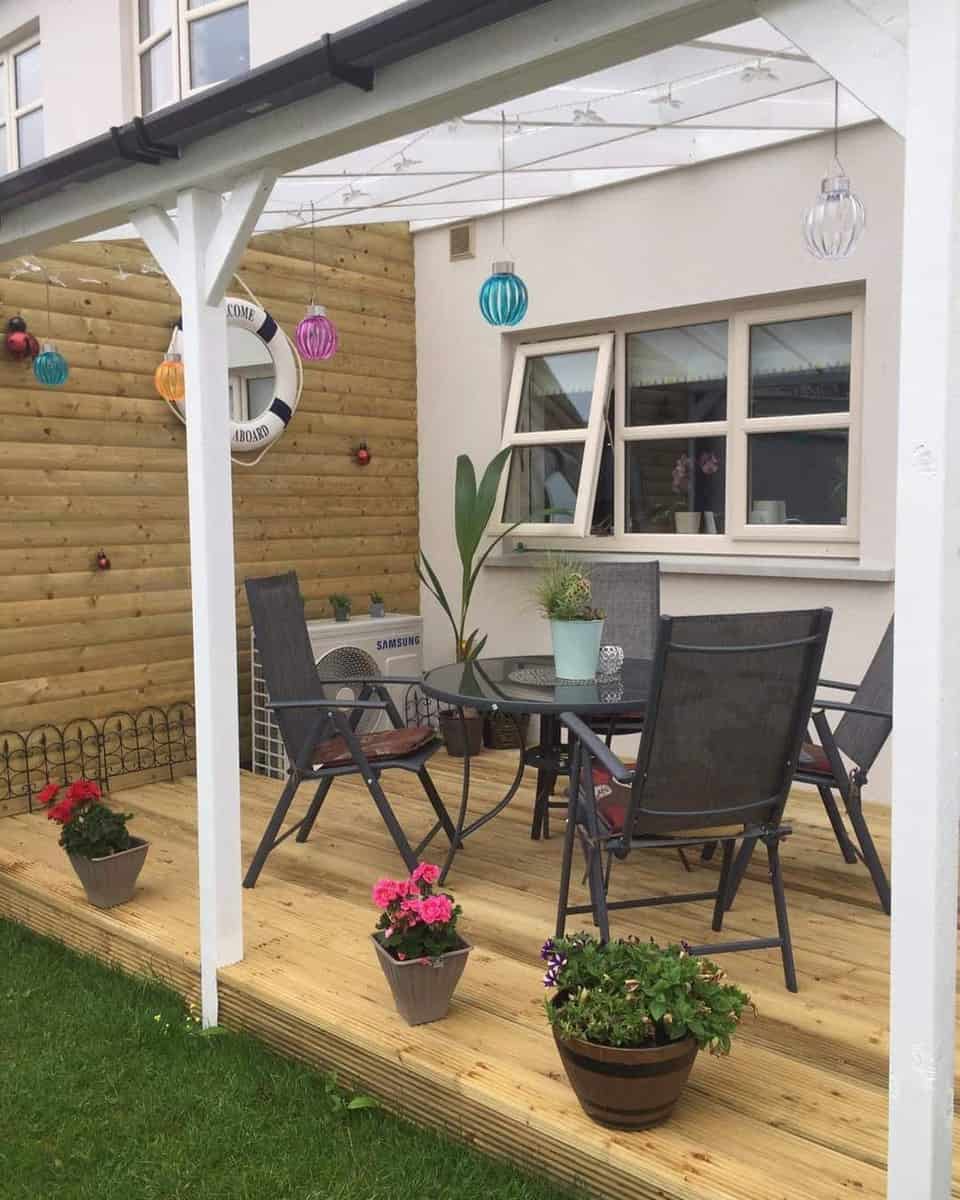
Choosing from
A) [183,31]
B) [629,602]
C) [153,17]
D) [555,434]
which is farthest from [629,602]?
[153,17]

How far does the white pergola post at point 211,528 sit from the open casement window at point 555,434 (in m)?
3.00

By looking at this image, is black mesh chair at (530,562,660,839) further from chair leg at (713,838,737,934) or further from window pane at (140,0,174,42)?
window pane at (140,0,174,42)

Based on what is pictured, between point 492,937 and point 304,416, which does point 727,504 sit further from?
point 492,937

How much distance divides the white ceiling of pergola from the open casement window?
0.87 meters

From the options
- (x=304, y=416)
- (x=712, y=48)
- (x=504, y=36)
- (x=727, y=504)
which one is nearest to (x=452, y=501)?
(x=304, y=416)

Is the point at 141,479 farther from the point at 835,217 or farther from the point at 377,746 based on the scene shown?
the point at 835,217

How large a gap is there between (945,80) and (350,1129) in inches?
96.8

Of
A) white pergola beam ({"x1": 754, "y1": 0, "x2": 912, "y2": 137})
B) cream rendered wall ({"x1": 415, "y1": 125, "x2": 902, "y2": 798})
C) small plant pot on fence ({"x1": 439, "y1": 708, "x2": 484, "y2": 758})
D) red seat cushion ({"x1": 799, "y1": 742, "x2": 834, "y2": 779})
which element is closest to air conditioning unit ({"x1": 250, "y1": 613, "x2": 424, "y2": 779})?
small plant pot on fence ({"x1": 439, "y1": 708, "x2": 484, "y2": 758})

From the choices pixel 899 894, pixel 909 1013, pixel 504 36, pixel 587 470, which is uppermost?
pixel 504 36

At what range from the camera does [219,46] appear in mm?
5074

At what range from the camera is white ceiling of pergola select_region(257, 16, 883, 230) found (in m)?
4.02

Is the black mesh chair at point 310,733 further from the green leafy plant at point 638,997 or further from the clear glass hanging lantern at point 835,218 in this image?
the clear glass hanging lantern at point 835,218

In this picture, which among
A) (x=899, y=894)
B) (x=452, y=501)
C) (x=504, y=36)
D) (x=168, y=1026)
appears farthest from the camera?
(x=452, y=501)

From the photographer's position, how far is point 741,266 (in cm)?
523
